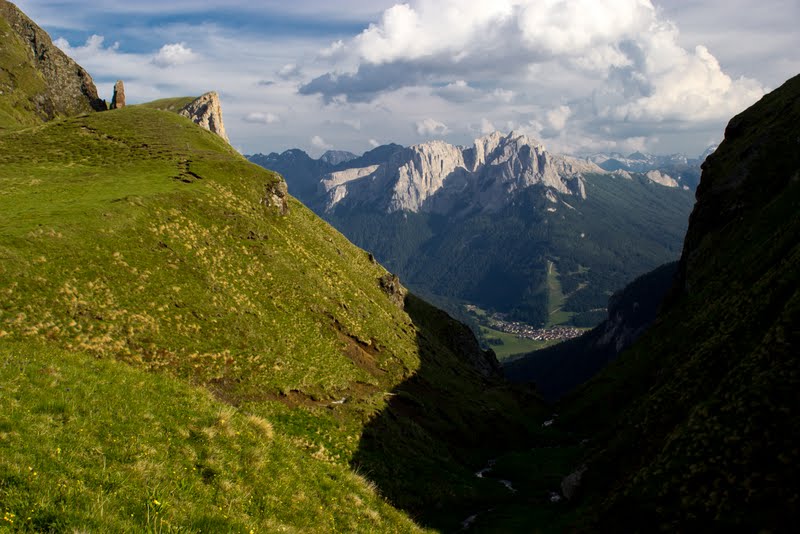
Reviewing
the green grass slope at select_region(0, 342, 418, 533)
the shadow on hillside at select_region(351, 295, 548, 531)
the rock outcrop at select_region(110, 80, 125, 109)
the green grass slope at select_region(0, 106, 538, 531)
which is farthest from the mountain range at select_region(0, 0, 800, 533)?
the rock outcrop at select_region(110, 80, 125, 109)

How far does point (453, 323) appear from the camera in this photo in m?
121

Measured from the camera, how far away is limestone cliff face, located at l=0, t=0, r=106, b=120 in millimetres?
173250

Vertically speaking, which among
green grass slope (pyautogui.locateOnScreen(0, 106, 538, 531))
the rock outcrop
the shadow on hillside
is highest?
the rock outcrop

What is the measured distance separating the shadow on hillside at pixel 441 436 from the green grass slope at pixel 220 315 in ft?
0.98

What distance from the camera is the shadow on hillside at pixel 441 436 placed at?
35438 mm

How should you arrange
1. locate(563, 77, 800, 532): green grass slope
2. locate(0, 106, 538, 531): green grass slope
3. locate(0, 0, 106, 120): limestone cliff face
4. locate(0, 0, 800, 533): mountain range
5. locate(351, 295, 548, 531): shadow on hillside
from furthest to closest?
locate(0, 0, 106, 120): limestone cliff face
locate(351, 295, 548, 531): shadow on hillside
locate(0, 106, 538, 531): green grass slope
locate(563, 77, 800, 532): green grass slope
locate(0, 0, 800, 533): mountain range

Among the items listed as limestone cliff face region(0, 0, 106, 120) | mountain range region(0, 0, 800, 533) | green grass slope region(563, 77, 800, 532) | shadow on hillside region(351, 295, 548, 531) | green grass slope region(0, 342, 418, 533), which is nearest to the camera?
green grass slope region(0, 342, 418, 533)

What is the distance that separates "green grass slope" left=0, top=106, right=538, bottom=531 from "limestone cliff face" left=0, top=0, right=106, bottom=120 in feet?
379

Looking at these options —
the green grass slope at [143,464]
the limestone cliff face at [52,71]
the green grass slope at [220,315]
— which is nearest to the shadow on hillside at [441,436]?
the green grass slope at [220,315]

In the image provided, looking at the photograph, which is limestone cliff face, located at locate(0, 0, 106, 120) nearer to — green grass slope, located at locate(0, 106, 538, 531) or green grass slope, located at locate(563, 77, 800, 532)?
green grass slope, located at locate(0, 106, 538, 531)

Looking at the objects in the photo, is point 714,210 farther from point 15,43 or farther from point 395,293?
point 15,43

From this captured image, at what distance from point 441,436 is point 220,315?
29.1 metres

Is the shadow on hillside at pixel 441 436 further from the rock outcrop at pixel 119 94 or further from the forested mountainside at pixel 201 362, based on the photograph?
the rock outcrop at pixel 119 94

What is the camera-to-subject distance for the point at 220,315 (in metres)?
45.8
